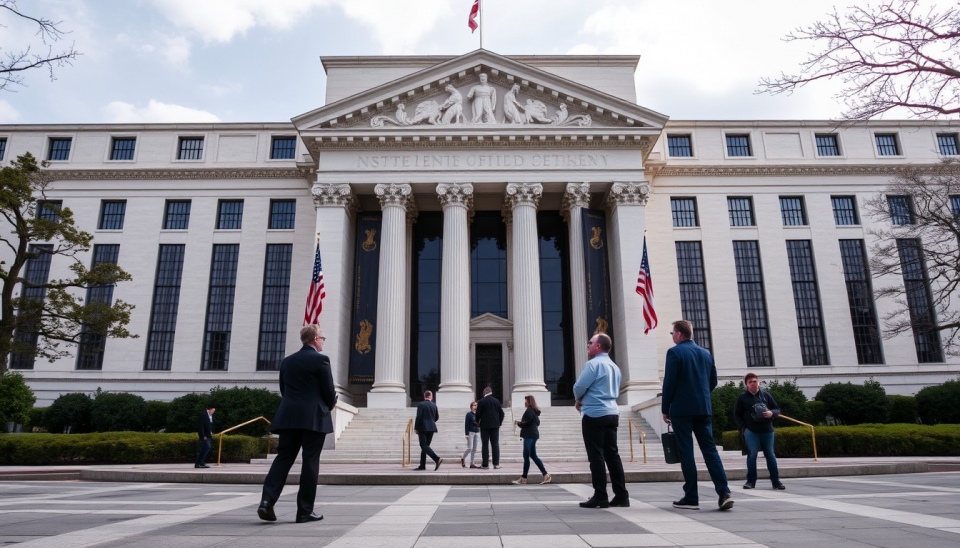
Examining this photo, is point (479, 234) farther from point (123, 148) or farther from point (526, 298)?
point (123, 148)

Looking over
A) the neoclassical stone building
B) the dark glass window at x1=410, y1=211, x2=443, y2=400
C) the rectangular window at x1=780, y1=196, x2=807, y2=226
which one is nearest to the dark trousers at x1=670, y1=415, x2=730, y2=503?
the neoclassical stone building

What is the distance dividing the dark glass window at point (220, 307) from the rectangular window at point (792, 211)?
33019 mm

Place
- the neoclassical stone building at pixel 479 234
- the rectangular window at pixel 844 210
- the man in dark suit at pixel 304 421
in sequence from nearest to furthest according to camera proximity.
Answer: the man in dark suit at pixel 304 421 < the neoclassical stone building at pixel 479 234 < the rectangular window at pixel 844 210

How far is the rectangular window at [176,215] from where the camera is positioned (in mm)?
37094

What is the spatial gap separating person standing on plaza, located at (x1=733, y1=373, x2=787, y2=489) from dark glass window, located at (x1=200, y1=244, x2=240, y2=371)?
29910 millimetres

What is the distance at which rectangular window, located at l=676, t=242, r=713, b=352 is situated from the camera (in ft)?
113

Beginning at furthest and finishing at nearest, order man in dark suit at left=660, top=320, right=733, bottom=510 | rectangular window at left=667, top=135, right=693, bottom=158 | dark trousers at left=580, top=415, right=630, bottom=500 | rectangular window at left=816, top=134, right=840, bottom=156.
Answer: rectangular window at left=816, top=134, right=840, bottom=156, rectangular window at left=667, top=135, right=693, bottom=158, dark trousers at left=580, top=415, right=630, bottom=500, man in dark suit at left=660, top=320, right=733, bottom=510

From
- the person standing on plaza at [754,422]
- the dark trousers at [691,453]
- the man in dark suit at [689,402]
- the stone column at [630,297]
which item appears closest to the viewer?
the dark trousers at [691,453]

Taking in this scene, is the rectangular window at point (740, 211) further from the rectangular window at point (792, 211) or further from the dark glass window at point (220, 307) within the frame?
the dark glass window at point (220, 307)

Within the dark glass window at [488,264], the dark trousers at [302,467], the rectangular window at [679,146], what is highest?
the rectangular window at [679,146]

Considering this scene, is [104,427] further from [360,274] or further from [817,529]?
[817,529]

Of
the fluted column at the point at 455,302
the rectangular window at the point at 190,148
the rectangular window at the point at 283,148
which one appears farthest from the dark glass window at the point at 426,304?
the rectangular window at the point at 190,148

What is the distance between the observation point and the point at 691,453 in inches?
305

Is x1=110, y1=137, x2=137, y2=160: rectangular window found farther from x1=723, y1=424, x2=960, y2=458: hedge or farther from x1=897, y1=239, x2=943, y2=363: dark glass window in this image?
x1=897, y1=239, x2=943, y2=363: dark glass window
